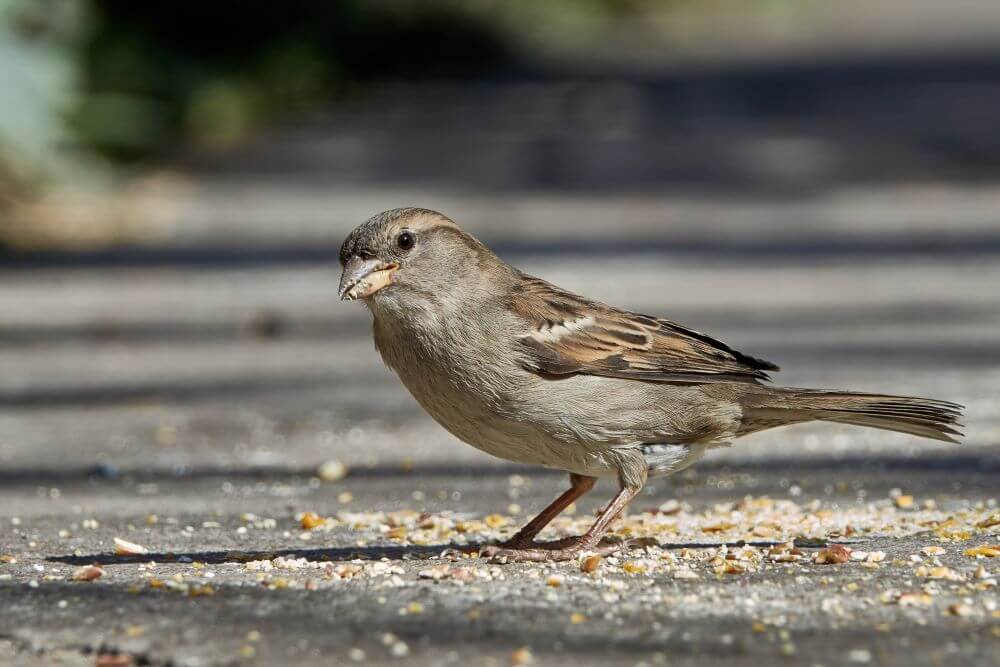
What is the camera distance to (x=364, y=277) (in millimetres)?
5520

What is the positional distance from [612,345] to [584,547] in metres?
0.67

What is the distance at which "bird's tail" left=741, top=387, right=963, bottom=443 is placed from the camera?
5625 mm

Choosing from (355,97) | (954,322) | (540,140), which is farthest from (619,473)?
(355,97)

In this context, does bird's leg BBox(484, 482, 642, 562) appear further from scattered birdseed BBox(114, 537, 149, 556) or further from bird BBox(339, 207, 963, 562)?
scattered birdseed BBox(114, 537, 149, 556)

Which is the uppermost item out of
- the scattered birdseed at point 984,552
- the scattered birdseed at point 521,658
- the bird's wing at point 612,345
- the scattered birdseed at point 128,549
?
the bird's wing at point 612,345

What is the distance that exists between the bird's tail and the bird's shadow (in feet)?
1.31

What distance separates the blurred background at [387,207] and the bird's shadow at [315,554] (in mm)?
1674

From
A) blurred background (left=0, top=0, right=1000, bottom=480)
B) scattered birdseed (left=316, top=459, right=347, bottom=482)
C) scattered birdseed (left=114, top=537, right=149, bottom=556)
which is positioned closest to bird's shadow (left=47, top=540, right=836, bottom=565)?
scattered birdseed (left=114, top=537, right=149, bottom=556)

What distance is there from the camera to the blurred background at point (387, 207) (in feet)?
28.9

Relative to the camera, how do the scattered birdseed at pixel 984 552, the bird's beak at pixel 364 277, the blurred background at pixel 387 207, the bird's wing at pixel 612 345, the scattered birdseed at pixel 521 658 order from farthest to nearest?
the blurred background at pixel 387 207, the bird's wing at pixel 612 345, the bird's beak at pixel 364 277, the scattered birdseed at pixel 984 552, the scattered birdseed at pixel 521 658

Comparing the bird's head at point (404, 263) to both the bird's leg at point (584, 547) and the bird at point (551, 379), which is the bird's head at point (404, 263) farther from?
the bird's leg at point (584, 547)

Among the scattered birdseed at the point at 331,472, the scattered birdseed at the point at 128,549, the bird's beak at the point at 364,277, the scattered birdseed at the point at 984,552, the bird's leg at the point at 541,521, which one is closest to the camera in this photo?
the scattered birdseed at the point at 984,552

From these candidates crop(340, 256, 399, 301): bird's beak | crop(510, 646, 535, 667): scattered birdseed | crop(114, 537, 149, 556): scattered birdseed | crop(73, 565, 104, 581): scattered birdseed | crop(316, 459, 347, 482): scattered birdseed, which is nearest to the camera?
crop(510, 646, 535, 667): scattered birdseed

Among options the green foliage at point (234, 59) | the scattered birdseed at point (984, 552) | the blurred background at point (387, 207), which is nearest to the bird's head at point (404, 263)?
the scattered birdseed at point (984, 552)
